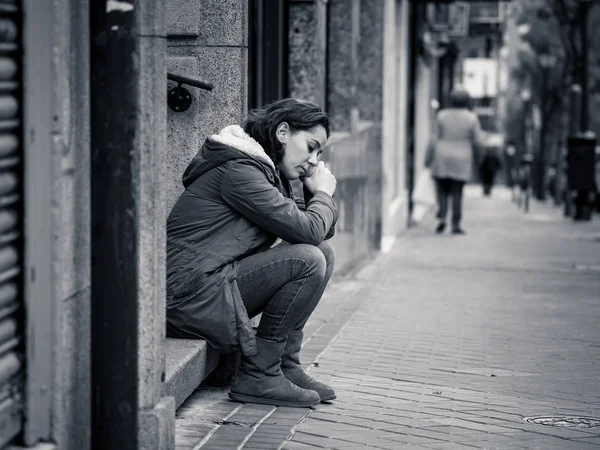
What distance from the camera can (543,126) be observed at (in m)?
42.2

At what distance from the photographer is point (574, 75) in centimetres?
3116

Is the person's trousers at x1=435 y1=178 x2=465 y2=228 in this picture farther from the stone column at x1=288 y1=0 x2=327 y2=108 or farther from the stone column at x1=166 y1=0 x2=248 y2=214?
the stone column at x1=166 y1=0 x2=248 y2=214

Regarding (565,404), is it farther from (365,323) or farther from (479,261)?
(479,261)

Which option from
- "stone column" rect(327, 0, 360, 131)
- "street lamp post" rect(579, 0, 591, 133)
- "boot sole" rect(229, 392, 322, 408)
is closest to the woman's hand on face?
"boot sole" rect(229, 392, 322, 408)

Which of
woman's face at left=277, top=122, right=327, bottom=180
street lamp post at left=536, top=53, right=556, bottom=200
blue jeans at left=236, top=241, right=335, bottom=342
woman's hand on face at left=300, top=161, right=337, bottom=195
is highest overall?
woman's face at left=277, top=122, right=327, bottom=180

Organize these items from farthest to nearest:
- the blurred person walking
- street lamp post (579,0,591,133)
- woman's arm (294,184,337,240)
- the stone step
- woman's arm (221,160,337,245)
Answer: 1. street lamp post (579,0,591,133)
2. the blurred person walking
3. woman's arm (294,184,337,240)
4. woman's arm (221,160,337,245)
5. the stone step

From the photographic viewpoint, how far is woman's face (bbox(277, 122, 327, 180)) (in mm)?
5621

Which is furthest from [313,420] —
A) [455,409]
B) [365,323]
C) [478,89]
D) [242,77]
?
[478,89]

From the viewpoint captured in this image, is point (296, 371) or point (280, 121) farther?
point (296, 371)

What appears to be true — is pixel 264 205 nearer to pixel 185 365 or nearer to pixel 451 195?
pixel 185 365

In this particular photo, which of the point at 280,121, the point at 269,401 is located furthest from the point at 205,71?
the point at 269,401

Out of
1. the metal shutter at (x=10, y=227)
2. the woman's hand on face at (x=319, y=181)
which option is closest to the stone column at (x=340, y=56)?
the woman's hand on face at (x=319, y=181)

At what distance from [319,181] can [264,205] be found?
462 millimetres

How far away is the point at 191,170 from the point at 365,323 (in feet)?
10.2
